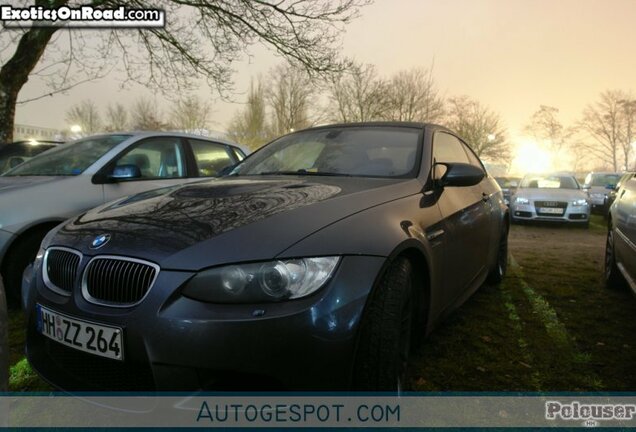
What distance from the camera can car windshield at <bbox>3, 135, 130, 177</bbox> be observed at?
148 inches

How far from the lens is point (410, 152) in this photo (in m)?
2.60

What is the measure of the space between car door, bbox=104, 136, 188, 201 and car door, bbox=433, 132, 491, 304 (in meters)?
2.71

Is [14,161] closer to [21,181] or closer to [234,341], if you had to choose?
[21,181]

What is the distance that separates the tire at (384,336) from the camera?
4.94ft

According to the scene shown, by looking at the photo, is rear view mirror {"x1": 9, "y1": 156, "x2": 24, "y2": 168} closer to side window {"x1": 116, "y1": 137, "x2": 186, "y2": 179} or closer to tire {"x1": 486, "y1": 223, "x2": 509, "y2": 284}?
side window {"x1": 116, "y1": 137, "x2": 186, "y2": 179}

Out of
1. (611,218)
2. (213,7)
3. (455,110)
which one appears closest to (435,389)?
(611,218)

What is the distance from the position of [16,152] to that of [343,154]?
5563 mm

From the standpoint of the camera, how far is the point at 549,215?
9625mm

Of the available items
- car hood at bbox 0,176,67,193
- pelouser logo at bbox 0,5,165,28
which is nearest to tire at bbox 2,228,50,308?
car hood at bbox 0,176,67,193

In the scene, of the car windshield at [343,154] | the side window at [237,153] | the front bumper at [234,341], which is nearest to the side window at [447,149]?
the car windshield at [343,154]

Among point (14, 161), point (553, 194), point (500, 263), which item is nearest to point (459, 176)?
point (500, 263)

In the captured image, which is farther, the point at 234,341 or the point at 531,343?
the point at 531,343

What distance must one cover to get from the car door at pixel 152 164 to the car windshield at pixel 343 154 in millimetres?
1347

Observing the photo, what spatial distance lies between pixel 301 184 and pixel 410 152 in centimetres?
76
